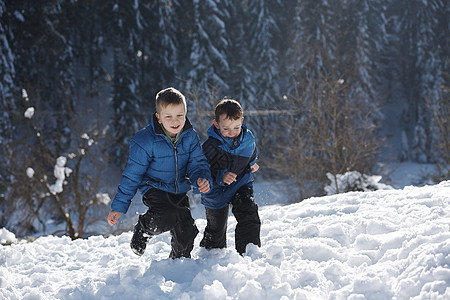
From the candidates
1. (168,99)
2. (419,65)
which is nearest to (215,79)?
(419,65)

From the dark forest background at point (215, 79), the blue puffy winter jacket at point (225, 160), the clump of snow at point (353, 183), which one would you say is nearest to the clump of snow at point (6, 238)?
the blue puffy winter jacket at point (225, 160)

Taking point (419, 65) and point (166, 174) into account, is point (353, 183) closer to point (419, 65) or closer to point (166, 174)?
point (166, 174)

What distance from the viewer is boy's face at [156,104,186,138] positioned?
2.99 m

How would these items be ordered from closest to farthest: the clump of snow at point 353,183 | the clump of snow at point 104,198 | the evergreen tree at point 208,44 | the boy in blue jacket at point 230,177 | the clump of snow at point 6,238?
the boy in blue jacket at point 230,177 < the clump of snow at point 6,238 < the clump of snow at point 353,183 < the clump of snow at point 104,198 < the evergreen tree at point 208,44

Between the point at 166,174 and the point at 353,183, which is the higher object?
the point at 166,174

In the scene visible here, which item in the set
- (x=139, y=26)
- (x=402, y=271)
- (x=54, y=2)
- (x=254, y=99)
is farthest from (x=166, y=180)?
(x=139, y=26)

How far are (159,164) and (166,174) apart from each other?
108 mm

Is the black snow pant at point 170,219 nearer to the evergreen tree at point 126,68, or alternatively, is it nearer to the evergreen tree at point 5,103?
the evergreen tree at point 5,103

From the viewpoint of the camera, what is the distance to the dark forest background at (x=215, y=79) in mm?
15234

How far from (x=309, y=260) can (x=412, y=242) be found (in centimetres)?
75

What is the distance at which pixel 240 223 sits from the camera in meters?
3.33

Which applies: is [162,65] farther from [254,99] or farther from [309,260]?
[309,260]

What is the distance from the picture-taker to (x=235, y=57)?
24469 mm

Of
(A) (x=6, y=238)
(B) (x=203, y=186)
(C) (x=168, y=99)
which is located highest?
(C) (x=168, y=99)
